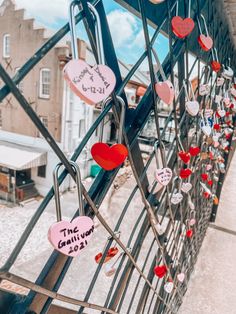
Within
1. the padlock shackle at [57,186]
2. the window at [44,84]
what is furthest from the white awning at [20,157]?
the padlock shackle at [57,186]

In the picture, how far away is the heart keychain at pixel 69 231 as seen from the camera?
0.74ft

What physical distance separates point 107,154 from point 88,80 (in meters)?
0.09

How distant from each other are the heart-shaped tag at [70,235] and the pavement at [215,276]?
3.97ft

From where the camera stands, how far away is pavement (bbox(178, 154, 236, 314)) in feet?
4.02

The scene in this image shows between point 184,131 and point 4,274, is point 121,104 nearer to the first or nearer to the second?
point 4,274

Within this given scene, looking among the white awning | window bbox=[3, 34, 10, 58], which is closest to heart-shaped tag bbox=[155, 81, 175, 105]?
the white awning

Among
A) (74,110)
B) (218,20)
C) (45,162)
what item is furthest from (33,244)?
(218,20)

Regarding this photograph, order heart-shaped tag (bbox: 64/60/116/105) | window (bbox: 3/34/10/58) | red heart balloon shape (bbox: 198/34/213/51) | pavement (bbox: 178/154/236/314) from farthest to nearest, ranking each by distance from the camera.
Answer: window (bbox: 3/34/10/58) < pavement (bbox: 178/154/236/314) < red heart balloon shape (bbox: 198/34/213/51) < heart-shaped tag (bbox: 64/60/116/105)

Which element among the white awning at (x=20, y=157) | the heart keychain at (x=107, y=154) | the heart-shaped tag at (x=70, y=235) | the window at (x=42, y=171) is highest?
the heart keychain at (x=107, y=154)

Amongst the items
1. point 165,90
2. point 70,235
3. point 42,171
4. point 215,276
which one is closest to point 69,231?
point 70,235

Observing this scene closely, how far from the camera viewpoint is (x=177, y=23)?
1.26 ft

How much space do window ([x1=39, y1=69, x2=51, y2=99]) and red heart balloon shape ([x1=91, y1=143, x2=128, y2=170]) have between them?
5.42 m

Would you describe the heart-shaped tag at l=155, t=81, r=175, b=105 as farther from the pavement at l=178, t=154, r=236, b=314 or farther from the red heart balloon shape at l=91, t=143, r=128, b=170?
the pavement at l=178, t=154, r=236, b=314

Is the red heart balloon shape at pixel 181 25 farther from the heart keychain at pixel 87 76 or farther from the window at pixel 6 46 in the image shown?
the window at pixel 6 46
